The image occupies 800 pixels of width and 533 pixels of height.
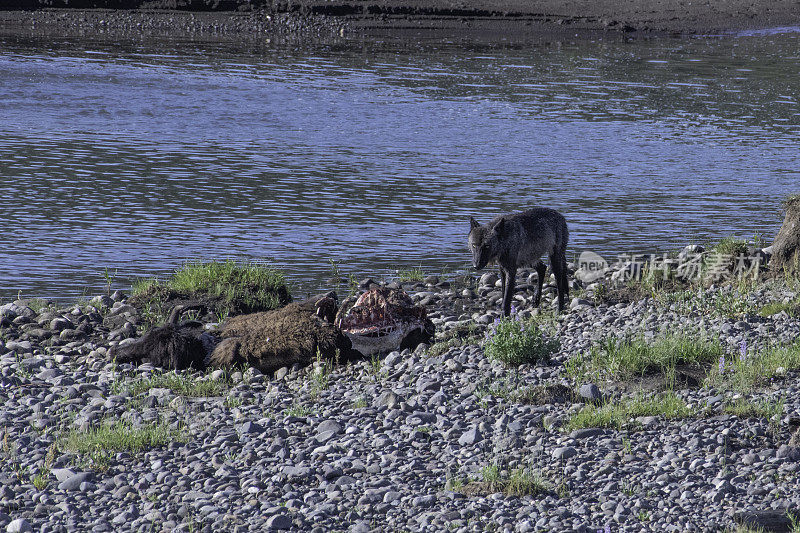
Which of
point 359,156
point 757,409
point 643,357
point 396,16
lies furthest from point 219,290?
point 396,16

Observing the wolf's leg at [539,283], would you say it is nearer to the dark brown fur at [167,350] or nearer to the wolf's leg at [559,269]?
the wolf's leg at [559,269]

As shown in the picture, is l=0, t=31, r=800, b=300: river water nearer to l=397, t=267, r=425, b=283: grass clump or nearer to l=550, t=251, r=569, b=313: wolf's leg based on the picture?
l=397, t=267, r=425, b=283: grass clump

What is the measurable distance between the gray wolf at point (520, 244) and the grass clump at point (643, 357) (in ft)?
7.71

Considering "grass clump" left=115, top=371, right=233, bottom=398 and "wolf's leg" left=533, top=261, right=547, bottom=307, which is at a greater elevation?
"wolf's leg" left=533, top=261, right=547, bottom=307

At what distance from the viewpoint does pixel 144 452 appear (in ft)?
27.1

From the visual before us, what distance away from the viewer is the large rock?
1236 centimetres

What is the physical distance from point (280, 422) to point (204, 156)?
16238mm

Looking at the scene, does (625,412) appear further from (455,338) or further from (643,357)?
(455,338)

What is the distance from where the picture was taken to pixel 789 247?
41.0ft

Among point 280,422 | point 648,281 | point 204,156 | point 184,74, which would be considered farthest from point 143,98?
point 280,422

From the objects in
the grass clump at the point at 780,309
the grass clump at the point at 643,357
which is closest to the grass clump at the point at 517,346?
the grass clump at the point at 643,357

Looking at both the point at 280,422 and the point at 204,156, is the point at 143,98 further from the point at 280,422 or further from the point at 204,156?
the point at 280,422

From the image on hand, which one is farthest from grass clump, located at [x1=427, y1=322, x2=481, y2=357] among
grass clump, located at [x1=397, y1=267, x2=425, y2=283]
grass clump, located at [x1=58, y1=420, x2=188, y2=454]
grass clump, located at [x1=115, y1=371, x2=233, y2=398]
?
grass clump, located at [x1=58, y1=420, x2=188, y2=454]

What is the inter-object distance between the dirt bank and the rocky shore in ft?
139
